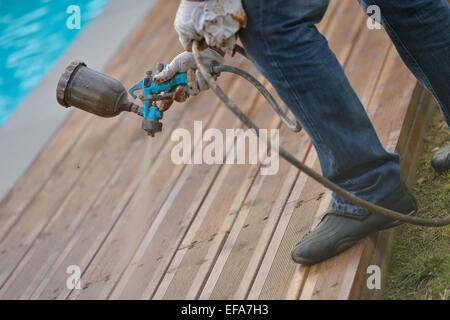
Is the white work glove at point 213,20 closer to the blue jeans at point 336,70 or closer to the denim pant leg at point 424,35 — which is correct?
the blue jeans at point 336,70

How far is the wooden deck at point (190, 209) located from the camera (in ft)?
5.57

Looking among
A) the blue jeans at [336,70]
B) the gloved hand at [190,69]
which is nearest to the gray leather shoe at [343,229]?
the blue jeans at [336,70]

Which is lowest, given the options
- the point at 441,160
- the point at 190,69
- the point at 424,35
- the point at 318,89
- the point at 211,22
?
the point at 441,160

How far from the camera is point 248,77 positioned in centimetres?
145

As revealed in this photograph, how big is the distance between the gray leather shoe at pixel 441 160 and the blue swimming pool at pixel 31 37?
3580 mm

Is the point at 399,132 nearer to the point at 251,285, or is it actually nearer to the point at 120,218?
the point at 251,285

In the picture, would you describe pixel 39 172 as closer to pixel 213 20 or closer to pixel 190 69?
pixel 190 69

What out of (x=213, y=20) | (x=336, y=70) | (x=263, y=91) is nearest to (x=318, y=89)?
(x=336, y=70)

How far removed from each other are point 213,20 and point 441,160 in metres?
0.92

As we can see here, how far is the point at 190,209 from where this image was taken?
6.85 feet

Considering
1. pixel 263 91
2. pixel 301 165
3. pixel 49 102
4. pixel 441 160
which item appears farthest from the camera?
pixel 49 102

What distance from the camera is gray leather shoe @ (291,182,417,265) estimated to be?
1.52 metres

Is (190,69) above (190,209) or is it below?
above

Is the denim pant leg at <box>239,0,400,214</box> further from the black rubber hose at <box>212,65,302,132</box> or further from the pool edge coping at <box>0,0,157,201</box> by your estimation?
the pool edge coping at <box>0,0,157,201</box>
